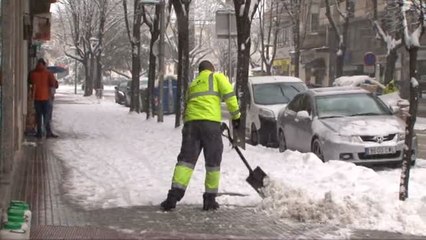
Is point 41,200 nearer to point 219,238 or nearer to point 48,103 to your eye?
point 219,238

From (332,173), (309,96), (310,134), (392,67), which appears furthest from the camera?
(392,67)

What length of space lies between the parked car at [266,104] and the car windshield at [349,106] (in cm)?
282

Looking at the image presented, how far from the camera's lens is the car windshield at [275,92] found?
1678 cm

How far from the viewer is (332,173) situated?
9547 mm

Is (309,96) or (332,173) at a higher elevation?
(309,96)

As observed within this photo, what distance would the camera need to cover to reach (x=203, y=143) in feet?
25.8

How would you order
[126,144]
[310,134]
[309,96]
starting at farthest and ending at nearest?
1. [126,144]
2. [309,96]
3. [310,134]

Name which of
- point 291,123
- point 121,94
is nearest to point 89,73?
point 121,94

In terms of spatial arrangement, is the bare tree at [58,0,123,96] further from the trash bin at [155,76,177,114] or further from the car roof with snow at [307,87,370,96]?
the car roof with snow at [307,87,370,96]

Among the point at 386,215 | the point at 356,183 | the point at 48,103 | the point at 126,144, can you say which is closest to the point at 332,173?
the point at 356,183

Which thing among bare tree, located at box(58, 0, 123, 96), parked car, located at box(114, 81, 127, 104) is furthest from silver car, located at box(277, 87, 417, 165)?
bare tree, located at box(58, 0, 123, 96)

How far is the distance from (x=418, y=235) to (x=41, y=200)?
4341mm

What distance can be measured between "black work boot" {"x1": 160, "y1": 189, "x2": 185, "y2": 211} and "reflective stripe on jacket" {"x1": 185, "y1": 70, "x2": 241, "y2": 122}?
860mm

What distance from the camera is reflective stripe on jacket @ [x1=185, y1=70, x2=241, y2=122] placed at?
7.85 metres
